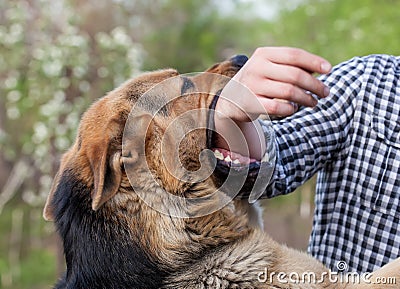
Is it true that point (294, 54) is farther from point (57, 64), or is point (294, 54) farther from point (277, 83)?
point (57, 64)

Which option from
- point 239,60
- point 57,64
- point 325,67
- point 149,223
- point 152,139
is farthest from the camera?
point 57,64

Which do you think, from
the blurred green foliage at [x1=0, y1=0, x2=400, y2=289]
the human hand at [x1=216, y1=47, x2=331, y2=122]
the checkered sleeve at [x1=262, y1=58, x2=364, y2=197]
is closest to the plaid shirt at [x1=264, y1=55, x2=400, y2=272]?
the checkered sleeve at [x1=262, y1=58, x2=364, y2=197]

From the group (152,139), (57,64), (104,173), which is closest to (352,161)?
(152,139)

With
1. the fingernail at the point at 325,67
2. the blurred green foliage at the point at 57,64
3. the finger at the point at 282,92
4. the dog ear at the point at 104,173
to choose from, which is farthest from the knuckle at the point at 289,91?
the blurred green foliage at the point at 57,64

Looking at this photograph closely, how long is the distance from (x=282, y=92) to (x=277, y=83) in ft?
0.13

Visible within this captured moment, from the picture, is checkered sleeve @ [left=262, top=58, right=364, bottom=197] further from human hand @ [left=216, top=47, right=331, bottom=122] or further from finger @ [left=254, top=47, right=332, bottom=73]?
finger @ [left=254, top=47, right=332, bottom=73]

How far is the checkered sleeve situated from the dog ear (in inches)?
26.9

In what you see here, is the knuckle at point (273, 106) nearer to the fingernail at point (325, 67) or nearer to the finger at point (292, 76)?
the finger at point (292, 76)

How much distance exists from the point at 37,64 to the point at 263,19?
3326mm

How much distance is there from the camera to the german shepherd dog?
2.38 meters

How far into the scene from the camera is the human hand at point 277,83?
229cm

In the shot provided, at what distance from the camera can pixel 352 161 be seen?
2.75 metres

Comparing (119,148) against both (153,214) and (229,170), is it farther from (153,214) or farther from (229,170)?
(229,170)

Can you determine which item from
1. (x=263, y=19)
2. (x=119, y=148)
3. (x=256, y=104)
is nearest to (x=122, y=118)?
(x=119, y=148)
